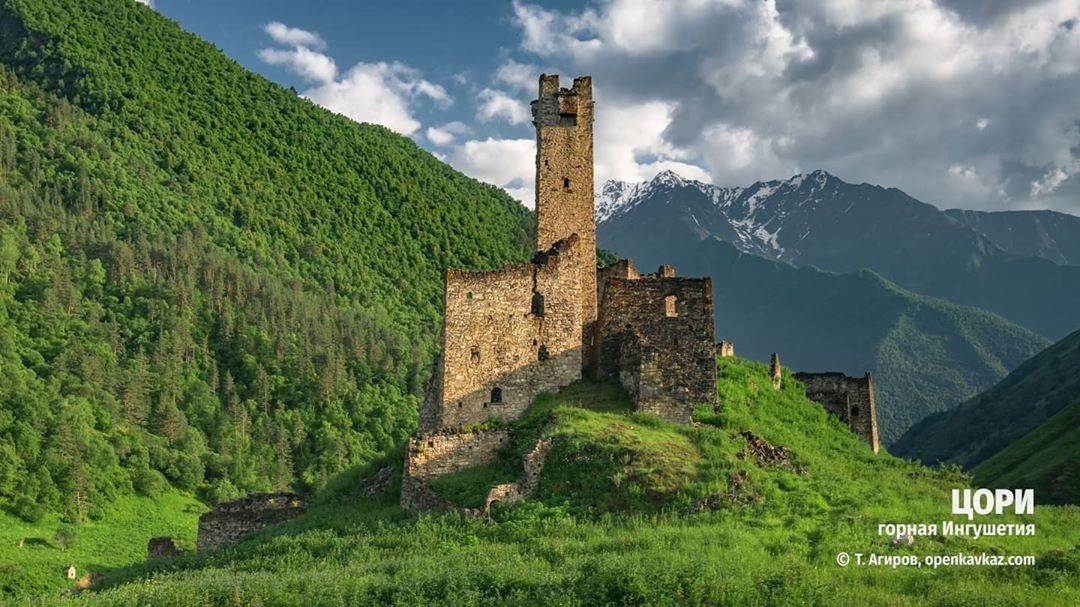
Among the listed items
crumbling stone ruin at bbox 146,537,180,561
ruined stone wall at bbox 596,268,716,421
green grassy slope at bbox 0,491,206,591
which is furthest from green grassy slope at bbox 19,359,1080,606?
green grassy slope at bbox 0,491,206,591

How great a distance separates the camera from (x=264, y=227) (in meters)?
190

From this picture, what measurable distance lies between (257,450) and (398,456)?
8970cm

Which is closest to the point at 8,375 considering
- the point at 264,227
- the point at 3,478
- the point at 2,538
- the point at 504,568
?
the point at 3,478

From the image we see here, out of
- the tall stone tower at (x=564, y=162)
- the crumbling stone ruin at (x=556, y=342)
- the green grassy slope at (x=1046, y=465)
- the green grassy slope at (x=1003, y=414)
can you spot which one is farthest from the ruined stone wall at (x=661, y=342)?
the green grassy slope at (x=1003, y=414)

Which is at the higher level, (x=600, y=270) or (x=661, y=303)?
(x=600, y=270)

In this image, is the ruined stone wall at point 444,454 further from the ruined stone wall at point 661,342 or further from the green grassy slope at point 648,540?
the ruined stone wall at point 661,342

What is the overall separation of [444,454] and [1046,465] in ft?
154

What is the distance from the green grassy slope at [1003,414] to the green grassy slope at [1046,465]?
91.9 feet

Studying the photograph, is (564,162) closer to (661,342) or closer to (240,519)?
(661,342)

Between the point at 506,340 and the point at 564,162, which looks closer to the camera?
the point at 506,340

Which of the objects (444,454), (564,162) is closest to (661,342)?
(444,454)

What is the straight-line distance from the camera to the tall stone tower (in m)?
39.9

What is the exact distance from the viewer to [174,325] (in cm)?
13938

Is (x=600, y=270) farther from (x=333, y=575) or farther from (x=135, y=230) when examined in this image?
(x=135, y=230)
